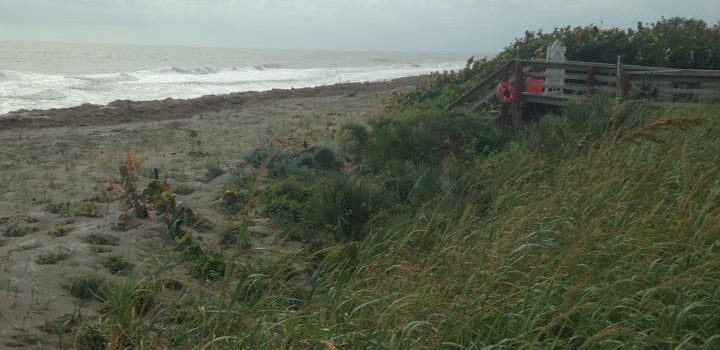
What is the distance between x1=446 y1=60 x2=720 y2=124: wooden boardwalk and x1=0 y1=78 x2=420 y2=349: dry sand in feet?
11.5

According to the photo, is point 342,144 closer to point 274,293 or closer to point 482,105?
point 482,105

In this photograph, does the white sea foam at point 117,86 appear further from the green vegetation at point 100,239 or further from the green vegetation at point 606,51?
the green vegetation at point 100,239

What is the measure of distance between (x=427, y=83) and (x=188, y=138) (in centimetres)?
590

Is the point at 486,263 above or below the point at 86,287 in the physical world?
above

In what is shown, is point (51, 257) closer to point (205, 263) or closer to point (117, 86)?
point (205, 263)

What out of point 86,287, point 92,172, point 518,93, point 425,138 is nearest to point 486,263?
point 86,287

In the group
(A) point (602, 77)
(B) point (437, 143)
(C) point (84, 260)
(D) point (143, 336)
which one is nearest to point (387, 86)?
(A) point (602, 77)

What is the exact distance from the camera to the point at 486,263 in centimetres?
445

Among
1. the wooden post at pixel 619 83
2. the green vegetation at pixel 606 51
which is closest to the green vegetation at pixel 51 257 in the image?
the wooden post at pixel 619 83

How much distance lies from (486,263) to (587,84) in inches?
342

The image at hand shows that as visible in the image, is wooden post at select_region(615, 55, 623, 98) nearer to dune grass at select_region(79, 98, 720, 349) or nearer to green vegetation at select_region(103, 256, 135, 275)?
dune grass at select_region(79, 98, 720, 349)

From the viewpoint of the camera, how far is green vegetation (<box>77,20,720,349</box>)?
12.2 ft

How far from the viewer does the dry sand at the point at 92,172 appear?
18.6 feet

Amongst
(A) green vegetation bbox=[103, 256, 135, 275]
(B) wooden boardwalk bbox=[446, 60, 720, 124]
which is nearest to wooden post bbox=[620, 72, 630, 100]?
(B) wooden boardwalk bbox=[446, 60, 720, 124]
